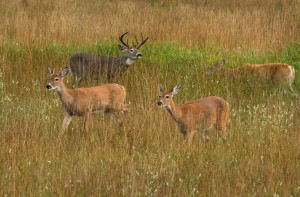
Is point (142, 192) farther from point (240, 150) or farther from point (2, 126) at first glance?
point (2, 126)

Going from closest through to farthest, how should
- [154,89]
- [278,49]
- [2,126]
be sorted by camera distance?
[2,126] → [154,89] → [278,49]

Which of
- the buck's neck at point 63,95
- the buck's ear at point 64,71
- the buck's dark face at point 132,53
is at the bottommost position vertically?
the buck's dark face at point 132,53

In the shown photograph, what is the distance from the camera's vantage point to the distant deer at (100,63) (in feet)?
38.6

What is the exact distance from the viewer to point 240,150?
264 inches

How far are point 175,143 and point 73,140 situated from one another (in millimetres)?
1101

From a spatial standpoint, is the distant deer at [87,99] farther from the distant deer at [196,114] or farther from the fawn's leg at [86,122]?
the distant deer at [196,114]

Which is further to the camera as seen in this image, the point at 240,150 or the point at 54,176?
the point at 240,150

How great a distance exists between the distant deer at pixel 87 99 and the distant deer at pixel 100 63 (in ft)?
6.40

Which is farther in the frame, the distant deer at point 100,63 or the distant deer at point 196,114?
the distant deer at point 100,63

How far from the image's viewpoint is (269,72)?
442 inches

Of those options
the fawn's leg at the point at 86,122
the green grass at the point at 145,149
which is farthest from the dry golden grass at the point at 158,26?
the fawn's leg at the point at 86,122

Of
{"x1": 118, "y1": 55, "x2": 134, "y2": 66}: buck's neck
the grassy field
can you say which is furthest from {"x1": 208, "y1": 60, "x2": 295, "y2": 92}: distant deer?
{"x1": 118, "y1": 55, "x2": 134, "y2": 66}: buck's neck

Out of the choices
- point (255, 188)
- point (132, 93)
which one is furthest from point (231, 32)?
point (255, 188)

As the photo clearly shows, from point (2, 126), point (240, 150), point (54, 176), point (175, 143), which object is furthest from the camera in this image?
point (2, 126)
